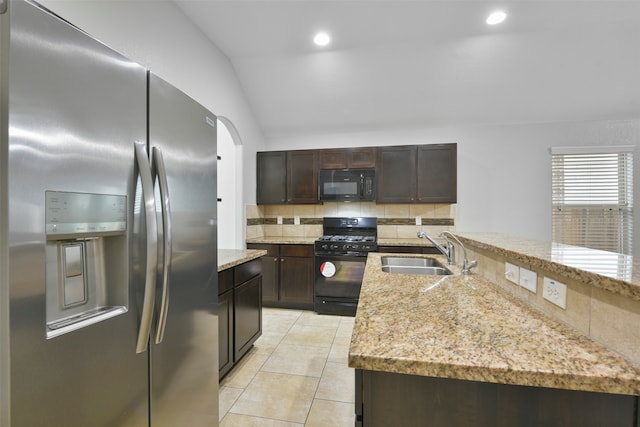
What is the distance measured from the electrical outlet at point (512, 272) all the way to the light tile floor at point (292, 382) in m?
1.25

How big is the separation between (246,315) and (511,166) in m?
3.74

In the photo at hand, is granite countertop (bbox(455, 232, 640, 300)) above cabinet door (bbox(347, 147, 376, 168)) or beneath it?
beneath

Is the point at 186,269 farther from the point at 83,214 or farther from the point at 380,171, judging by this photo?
the point at 380,171

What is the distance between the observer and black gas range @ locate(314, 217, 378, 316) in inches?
137

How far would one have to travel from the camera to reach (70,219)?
0.79m

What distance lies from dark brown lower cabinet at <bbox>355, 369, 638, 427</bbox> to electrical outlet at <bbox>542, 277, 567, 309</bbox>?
318mm

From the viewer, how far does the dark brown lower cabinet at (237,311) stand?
201cm

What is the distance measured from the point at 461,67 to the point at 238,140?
2.73 m

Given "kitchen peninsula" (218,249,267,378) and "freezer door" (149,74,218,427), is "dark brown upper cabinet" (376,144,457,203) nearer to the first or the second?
"kitchen peninsula" (218,249,267,378)

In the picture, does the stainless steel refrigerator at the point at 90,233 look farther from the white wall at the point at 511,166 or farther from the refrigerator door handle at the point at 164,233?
the white wall at the point at 511,166

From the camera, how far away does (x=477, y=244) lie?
65.4 inches

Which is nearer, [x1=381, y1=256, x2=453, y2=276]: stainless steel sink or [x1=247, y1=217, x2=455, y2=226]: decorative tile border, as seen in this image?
[x1=381, y1=256, x2=453, y2=276]: stainless steel sink

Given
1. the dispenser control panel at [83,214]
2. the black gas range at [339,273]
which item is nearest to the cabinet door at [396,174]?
the black gas range at [339,273]

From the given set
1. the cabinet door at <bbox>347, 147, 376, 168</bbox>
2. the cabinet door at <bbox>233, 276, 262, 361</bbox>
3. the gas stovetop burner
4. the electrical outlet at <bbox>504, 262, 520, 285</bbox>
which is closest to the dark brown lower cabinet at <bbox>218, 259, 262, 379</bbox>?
the cabinet door at <bbox>233, 276, 262, 361</bbox>
